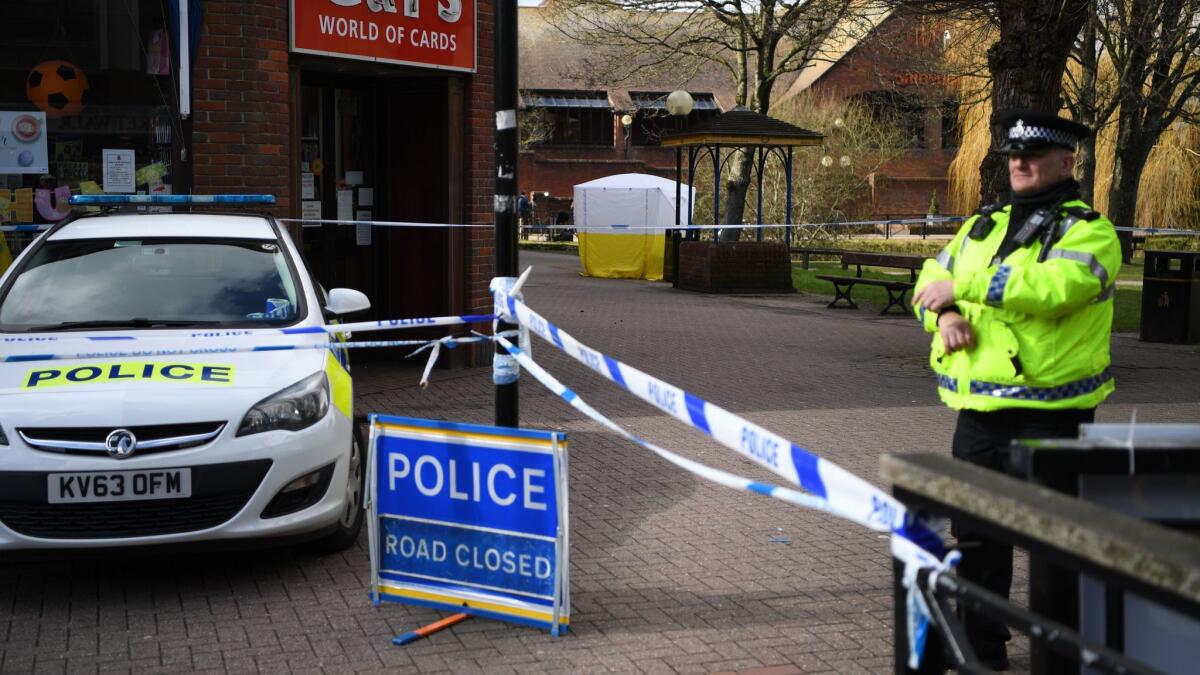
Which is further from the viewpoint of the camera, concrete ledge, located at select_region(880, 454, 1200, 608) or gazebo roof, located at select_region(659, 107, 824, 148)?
gazebo roof, located at select_region(659, 107, 824, 148)

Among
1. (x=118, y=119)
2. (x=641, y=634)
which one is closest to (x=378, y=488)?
(x=641, y=634)

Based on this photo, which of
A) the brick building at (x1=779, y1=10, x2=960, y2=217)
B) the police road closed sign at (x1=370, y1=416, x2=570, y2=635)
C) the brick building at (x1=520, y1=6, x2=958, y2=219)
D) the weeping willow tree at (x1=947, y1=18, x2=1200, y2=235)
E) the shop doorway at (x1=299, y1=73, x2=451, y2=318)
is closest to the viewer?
the police road closed sign at (x1=370, y1=416, x2=570, y2=635)

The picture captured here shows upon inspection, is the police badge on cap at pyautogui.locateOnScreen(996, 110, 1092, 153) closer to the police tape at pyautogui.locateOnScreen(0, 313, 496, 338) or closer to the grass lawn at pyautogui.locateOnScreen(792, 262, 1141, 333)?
the police tape at pyautogui.locateOnScreen(0, 313, 496, 338)

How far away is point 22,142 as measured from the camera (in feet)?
33.5

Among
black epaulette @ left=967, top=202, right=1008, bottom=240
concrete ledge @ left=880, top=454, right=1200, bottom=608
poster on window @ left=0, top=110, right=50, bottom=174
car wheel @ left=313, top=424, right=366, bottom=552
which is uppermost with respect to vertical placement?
poster on window @ left=0, top=110, right=50, bottom=174

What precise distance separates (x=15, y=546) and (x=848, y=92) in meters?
49.4

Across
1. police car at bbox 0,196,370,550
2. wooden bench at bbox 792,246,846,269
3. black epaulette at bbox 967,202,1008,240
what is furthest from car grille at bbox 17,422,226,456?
wooden bench at bbox 792,246,846,269

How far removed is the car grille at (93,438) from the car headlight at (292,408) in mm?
265

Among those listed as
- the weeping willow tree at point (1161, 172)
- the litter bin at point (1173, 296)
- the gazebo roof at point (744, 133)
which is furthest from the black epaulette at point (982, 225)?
the weeping willow tree at point (1161, 172)

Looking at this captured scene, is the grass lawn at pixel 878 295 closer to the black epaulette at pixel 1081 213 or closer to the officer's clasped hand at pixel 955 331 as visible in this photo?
the black epaulette at pixel 1081 213

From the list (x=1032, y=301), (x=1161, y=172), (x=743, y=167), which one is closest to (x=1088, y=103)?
(x=743, y=167)

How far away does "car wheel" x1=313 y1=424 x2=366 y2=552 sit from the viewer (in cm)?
624

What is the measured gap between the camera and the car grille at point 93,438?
5352mm

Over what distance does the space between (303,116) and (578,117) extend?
44805 millimetres
